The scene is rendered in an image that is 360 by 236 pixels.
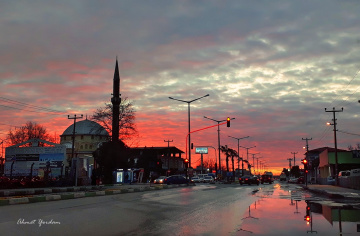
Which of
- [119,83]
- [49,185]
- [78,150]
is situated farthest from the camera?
[78,150]

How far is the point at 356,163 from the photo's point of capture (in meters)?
71.2

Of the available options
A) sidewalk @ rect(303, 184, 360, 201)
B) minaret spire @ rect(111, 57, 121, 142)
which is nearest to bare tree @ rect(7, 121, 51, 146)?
minaret spire @ rect(111, 57, 121, 142)

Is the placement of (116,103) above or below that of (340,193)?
above

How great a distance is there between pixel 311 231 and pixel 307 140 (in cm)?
10352

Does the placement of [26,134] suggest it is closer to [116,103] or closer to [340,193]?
[116,103]

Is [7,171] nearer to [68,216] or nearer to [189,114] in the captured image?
[189,114]

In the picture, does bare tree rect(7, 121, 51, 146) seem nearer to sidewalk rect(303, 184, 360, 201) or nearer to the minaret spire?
the minaret spire

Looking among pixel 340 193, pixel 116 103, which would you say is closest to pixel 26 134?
pixel 116 103

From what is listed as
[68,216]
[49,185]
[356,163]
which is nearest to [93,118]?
[49,185]

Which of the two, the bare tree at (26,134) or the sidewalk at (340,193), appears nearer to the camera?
the sidewalk at (340,193)

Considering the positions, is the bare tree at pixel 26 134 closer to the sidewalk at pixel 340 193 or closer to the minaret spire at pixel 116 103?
the minaret spire at pixel 116 103

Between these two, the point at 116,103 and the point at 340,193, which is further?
the point at 116,103

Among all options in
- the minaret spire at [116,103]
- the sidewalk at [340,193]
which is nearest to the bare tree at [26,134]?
the minaret spire at [116,103]

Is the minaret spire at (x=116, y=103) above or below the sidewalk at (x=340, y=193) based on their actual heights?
above
